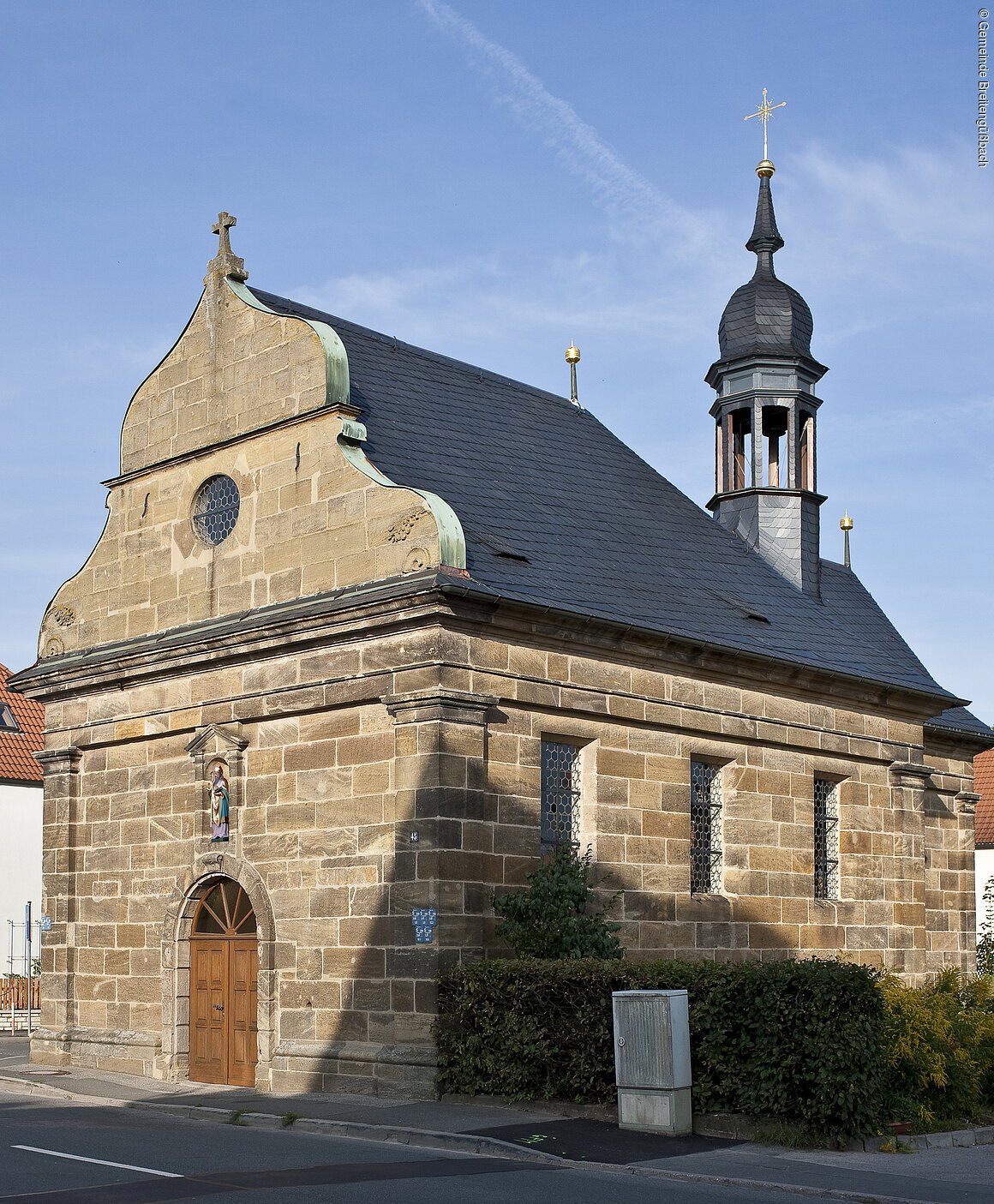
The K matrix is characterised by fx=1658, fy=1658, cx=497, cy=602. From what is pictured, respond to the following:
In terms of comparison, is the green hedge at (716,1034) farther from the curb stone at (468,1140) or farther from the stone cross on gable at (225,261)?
the stone cross on gable at (225,261)

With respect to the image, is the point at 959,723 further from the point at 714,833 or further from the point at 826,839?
the point at 714,833

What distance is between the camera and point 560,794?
19719 millimetres

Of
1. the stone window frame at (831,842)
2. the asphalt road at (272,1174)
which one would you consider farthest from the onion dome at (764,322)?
the asphalt road at (272,1174)

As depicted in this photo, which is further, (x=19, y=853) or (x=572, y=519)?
(x=19, y=853)

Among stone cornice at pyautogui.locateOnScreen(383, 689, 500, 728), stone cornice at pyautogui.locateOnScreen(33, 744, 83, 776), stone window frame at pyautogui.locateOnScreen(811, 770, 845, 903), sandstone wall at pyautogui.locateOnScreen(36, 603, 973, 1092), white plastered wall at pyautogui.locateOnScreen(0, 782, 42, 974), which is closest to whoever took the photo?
stone cornice at pyautogui.locateOnScreen(383, 689, 500, 728)

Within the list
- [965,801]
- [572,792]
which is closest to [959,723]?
[965,801]

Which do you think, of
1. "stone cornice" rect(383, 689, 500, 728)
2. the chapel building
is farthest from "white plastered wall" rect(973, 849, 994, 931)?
"stone cornice" rect(383, 689, 500, 728)

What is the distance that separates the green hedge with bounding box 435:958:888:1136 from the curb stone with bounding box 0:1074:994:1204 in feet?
2.25

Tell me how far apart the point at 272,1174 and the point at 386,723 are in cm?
652

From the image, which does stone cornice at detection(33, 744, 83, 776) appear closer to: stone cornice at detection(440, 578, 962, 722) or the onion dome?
stone cornice at detection(440, 578, 962, 722)

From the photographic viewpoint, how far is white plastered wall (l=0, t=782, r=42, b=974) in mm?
40969

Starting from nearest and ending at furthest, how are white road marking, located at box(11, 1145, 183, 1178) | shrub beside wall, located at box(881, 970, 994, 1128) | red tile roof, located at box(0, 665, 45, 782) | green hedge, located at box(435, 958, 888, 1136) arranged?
white road marking, located at box(11, 1145, 183, 1178), green hedge, located at box(435, 958, 888, 1136), shrub beside wall, located at box(881, 970, 994, 1128), red tile roof, located at box(0, 665, 45, 782)

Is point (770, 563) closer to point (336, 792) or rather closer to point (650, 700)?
point (650, 700)

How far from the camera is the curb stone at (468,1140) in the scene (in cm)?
1243
